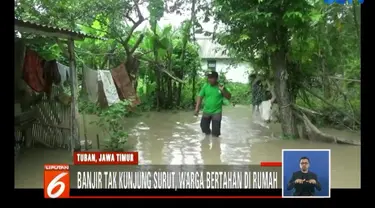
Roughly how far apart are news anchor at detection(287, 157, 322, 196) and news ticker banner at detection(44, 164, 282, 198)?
4.8 inches

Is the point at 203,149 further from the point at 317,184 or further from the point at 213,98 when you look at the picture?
the point at 317,184

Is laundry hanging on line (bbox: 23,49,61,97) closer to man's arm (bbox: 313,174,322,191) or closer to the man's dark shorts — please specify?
the man's dark shorts

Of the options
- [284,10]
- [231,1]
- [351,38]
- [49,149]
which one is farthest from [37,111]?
[351,38]

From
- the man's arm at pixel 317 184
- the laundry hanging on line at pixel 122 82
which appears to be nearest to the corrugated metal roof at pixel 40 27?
the laundry hanging on line at pixel 122 82

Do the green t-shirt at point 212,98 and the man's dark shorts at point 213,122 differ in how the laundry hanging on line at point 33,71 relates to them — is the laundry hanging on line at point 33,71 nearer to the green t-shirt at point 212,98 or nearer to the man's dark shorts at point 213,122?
the green t-shirt at point 212,98

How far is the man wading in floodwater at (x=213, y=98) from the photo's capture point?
20.5 ft

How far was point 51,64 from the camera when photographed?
5578mm

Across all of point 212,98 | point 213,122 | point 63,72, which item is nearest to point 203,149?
point 213,122

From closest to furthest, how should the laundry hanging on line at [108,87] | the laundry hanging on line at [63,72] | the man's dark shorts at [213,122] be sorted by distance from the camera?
the laundry hanging on line at [63,72] < the laundry hanging on line at [108,87] < the man's dark shorts at [213,122]

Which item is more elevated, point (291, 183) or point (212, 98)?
point (212, 98)

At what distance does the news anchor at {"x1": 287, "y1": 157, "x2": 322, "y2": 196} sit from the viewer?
3.29 m

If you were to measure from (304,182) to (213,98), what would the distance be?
10.5 feet

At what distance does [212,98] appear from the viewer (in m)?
6.38
